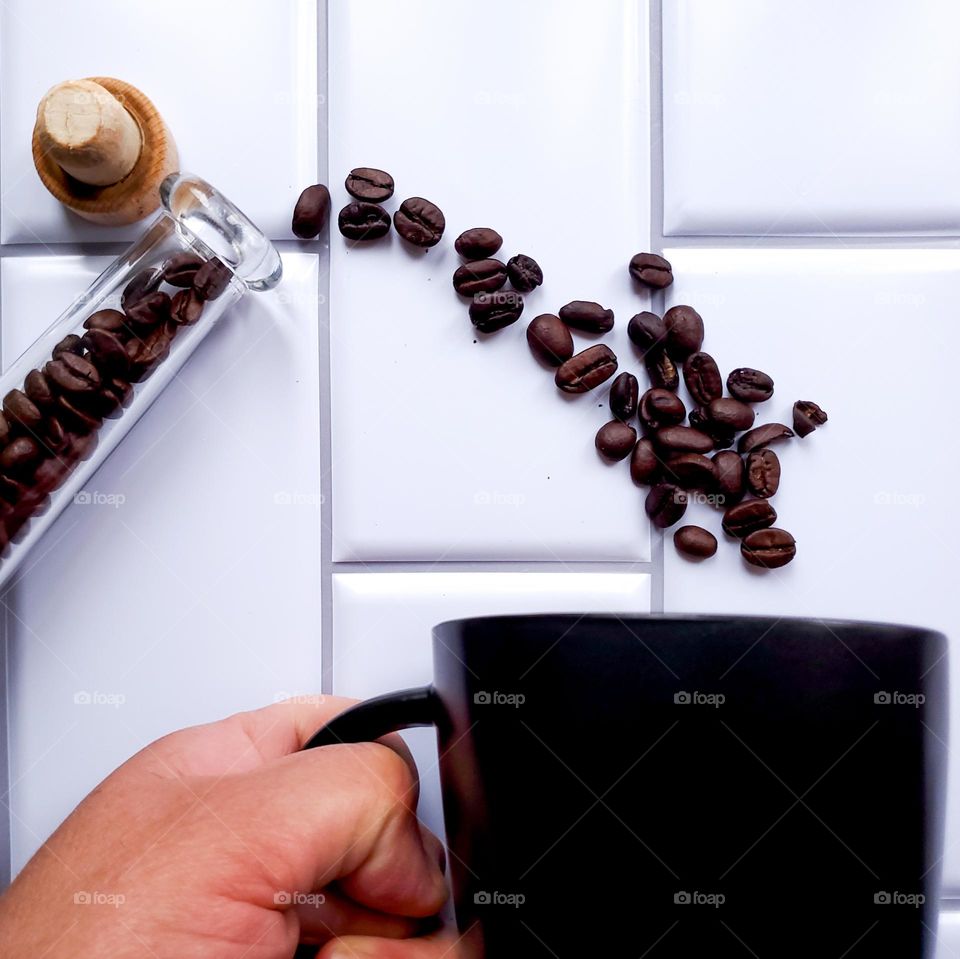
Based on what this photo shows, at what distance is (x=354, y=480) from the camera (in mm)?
540

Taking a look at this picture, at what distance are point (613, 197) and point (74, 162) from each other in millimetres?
316

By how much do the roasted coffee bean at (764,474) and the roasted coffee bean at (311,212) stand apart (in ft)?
0.99

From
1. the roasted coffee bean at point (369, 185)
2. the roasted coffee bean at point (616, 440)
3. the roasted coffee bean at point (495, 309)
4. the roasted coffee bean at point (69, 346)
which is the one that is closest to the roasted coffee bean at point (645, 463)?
the roasted coffee bean at point (616, 440)

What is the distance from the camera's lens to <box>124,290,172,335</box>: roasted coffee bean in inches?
19.5

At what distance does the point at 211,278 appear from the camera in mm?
507

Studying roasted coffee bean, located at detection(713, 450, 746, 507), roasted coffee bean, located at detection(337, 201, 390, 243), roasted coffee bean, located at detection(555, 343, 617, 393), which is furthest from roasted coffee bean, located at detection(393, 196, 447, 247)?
roasted coffee bean, located at detection(713, 450, 746, 507)

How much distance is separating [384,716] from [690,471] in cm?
24

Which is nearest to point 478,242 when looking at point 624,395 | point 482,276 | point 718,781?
point 482,276

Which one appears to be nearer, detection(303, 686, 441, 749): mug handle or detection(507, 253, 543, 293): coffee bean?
detection(303, 686, 441, 749): mug handle

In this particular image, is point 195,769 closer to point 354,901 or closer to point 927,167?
point 354,901

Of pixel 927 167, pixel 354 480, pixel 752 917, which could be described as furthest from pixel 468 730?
pixel 927 167

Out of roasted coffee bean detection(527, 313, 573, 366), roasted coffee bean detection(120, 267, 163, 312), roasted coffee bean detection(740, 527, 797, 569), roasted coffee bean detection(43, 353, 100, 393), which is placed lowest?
roasted coffee bean detection(740, 527, 797, 569)

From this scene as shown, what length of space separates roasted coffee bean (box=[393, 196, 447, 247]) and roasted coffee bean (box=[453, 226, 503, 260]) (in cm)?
2

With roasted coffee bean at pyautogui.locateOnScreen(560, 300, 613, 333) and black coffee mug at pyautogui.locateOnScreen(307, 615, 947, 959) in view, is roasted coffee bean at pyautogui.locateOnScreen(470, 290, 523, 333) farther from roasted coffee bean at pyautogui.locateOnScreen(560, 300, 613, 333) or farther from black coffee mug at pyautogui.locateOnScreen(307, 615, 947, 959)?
black coffee mug at pyautogui.locateOnScreen(307, 615, 947, 959)
